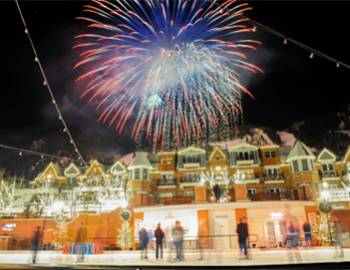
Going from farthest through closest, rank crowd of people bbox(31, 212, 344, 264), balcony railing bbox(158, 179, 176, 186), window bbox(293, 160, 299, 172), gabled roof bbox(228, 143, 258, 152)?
balcony railing bbox(158, 179, 176, 186) < gabled roof bbox(228, 143, 258, 152) < window bbox(293, 160, 299, 172) < crowd of people bbox(31, 212, 344, 264)

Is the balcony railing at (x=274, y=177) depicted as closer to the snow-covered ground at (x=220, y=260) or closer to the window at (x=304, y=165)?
the window at (x=304, y=165)

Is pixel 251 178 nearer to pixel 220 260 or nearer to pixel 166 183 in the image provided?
pixel 166 183

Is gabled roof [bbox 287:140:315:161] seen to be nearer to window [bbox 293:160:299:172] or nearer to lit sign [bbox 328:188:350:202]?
window [bbox 293:160:299:172]

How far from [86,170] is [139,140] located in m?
21.6

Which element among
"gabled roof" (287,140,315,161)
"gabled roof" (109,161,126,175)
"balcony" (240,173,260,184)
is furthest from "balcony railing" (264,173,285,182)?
"gabled roof" (109,161,126,175)

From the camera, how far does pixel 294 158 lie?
36.3m

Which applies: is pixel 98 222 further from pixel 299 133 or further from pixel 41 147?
pixel 41 147

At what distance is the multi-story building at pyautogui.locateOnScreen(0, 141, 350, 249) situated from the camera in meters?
24.1

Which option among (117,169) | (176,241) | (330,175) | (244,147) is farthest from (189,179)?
(176,241)

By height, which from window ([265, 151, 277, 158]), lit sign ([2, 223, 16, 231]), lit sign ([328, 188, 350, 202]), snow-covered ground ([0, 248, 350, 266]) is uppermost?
window ([265, 151, 277, 158])

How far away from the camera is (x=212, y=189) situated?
1054 inches

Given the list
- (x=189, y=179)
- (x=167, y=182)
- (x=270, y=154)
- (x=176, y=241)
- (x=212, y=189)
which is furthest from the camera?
(x=167, y=182)

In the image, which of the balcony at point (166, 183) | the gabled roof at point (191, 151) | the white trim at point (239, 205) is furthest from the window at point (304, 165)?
the balcony at point (166, 183)

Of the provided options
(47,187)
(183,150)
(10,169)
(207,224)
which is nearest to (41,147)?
(10,169)
